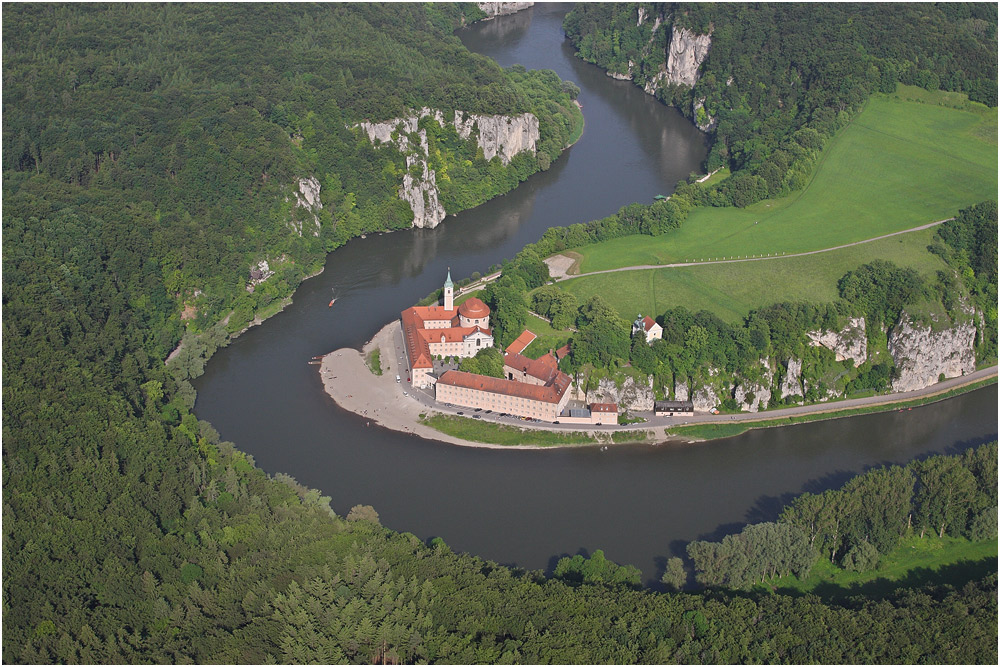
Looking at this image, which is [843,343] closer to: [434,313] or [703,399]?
[703,399]

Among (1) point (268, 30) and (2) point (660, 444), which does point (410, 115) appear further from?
(2) point (660, 444)

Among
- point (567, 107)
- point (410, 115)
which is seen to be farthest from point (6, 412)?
point (567, 107)

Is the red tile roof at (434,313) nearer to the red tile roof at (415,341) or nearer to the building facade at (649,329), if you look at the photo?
the red tile roof at (415,341)

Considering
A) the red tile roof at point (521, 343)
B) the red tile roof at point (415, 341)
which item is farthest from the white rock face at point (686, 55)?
the red tile roof at point (521, 343)

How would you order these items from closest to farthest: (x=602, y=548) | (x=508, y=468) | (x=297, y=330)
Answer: (x=602, y=548) < (x=508, y=468) < (x=297, y=330)

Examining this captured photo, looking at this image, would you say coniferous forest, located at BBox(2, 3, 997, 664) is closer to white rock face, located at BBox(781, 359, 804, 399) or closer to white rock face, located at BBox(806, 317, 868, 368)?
white rock face, located at BBox(781, 359, 804, 399)

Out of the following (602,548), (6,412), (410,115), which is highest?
(410,115)

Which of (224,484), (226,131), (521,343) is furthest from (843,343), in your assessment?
(226,131)
